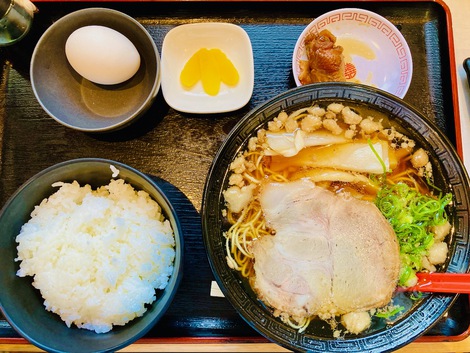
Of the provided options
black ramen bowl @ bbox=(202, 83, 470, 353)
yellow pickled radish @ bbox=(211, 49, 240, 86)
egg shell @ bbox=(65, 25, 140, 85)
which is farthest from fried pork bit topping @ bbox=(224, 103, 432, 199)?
egg shell @ bbox=(65, 25, 140, 85)

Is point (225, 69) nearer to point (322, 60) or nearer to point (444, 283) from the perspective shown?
point (322, 60)

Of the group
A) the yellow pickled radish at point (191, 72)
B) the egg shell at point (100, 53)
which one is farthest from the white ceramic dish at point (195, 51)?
the egg shell at point (100, 53)

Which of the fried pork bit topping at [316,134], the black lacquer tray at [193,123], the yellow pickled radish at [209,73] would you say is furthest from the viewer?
the yellow pickled radish at [209,73]

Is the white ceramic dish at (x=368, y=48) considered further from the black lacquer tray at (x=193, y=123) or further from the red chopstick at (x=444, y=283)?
the red chopstick at (x=444, y=283)

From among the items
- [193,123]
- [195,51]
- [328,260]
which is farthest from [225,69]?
[328,260]

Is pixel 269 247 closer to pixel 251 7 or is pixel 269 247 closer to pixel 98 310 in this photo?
pixel 98 310

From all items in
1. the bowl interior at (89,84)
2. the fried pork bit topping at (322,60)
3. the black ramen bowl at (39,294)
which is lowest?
the black ramen bowl at (39,294)
